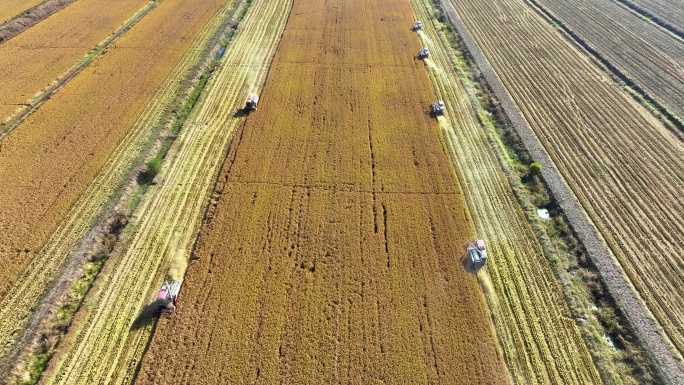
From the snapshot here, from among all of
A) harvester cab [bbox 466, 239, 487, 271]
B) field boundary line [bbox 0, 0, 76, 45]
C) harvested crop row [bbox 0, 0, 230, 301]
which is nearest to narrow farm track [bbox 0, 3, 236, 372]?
harvested crop row [bbox 0, 0, 230, 301]

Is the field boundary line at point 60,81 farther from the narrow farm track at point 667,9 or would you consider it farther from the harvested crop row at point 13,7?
the narrow farm track at point 667,9

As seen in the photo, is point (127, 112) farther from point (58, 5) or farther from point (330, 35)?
point (58, 5)

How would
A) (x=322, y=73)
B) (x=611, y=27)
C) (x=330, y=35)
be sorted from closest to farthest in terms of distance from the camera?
(x=322, y=73) → (x=330, y=35) → (x=611, y=27)

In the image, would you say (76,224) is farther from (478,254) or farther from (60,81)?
Answer: (478,254)

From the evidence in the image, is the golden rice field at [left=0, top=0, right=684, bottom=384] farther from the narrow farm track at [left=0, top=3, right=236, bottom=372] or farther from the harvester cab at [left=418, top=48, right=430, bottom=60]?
the harvester cab at [left=418, top=48, right=430, bottom=60]

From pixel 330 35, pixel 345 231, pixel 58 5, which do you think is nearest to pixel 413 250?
pixel 345 231

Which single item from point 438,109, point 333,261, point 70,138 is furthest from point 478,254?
point 70,138
